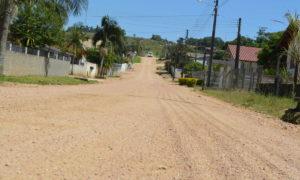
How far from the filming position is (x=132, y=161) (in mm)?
4574

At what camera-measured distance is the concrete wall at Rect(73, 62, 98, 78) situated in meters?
47.3

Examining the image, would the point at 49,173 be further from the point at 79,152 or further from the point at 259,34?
the point at 259,34

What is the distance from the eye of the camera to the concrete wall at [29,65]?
23483 mm

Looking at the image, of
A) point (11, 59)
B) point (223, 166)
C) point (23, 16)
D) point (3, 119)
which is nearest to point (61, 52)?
point (23, 16)

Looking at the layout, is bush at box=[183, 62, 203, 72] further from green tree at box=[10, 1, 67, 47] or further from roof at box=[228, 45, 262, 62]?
green tree at box=[10, 1, 67, 47]

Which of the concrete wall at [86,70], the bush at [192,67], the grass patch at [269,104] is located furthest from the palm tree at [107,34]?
the grass patch at [269,104]

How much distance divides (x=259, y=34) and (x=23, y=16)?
55942 millimetres

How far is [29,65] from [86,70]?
2408cm

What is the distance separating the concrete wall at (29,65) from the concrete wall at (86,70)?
1168 cm

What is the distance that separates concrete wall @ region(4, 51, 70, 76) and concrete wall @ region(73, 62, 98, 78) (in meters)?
11.7

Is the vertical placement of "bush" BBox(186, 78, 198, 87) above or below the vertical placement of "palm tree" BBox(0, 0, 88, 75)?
below

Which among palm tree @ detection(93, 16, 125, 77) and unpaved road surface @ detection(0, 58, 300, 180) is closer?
unpaved road surface @ detection(0, 58, 300, 180)

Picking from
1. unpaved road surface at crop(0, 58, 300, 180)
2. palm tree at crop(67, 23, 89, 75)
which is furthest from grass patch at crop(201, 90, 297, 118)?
palm tree at crop(67, 23, 89, 75)

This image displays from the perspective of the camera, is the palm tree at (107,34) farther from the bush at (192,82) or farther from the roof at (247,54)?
the roof at (247,54)
